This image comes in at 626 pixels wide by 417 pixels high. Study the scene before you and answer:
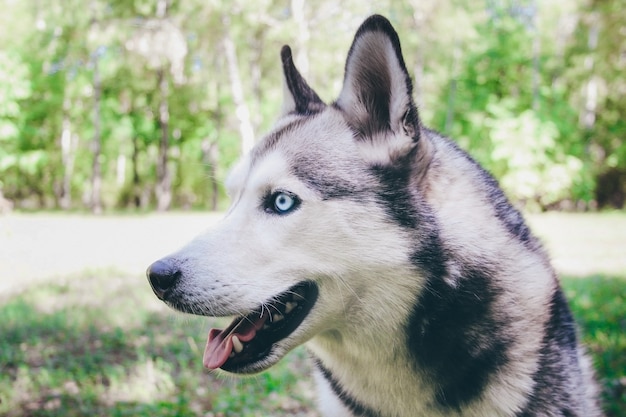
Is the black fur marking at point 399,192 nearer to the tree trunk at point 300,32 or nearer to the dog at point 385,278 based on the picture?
the dog at point 385,278

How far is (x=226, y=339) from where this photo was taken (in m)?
2.08

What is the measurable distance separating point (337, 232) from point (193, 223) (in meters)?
15.5

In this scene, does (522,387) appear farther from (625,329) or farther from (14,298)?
(14,298)

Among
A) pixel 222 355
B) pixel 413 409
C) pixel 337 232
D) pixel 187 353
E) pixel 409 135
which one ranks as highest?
pixel 409 135

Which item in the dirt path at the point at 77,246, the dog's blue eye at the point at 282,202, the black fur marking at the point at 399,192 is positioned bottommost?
the dirt path at the point at 77,246

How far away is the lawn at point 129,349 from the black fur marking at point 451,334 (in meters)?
0.96

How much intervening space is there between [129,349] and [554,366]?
391cm

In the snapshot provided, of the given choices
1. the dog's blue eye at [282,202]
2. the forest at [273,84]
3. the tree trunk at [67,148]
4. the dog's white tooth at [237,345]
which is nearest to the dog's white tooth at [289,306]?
the dog's white tooth at [237,345]

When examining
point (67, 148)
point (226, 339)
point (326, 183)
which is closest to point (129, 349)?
point (226, 339)

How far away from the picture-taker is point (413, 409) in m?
2.03

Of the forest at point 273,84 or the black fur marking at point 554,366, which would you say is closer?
the black fur marking at point 554,366

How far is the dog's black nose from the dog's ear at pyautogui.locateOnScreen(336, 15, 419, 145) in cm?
99

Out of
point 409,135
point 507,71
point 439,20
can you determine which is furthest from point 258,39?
point 409,135

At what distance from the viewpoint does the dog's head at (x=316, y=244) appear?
1935 mm
